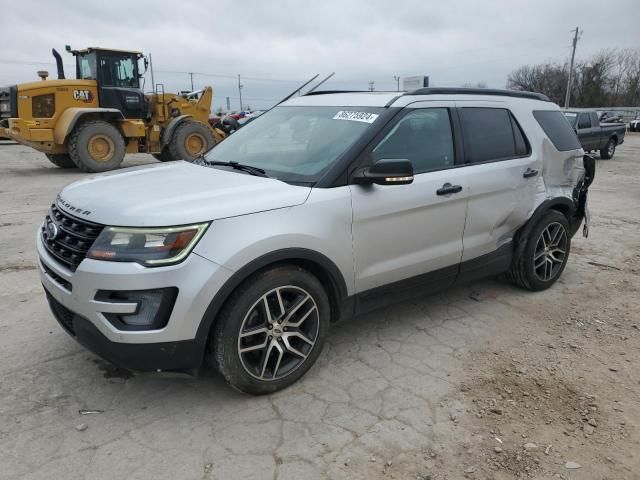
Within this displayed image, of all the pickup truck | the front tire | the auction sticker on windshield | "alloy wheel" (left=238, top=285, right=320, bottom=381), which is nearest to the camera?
the front tire

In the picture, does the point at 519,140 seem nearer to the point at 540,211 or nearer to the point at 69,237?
the point at 540,211

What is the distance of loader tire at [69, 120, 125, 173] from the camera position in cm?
1203

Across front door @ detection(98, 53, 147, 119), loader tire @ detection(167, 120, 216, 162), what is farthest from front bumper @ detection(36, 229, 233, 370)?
front door @ detection(98, 53, 147, 119)

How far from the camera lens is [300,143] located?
3.55 meters

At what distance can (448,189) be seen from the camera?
11.9ft

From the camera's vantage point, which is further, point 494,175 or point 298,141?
point 494,175

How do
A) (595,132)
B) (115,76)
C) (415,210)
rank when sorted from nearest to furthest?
(415,210), (115,76), (595,132)

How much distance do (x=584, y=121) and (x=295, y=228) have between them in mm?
16757

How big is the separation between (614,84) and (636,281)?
65.1 m

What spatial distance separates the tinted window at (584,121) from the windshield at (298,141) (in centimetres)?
1519

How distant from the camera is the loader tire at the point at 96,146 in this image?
12.0 m

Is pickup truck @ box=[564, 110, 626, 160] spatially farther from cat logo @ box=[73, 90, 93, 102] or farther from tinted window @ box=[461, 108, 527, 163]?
cat logo @ box=[73, 90, 93, 102]

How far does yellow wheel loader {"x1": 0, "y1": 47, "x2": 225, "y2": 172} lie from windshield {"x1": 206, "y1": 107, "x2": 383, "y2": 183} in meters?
8.42

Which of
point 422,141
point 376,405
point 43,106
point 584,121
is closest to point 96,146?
point 43,106
